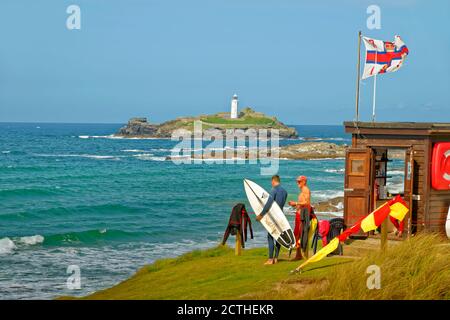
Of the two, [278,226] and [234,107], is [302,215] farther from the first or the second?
[234,107]

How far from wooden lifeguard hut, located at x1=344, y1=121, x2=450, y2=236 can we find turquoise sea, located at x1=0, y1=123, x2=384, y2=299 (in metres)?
7.70

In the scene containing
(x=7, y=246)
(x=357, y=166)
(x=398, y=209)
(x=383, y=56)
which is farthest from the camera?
(x=7, y=246)

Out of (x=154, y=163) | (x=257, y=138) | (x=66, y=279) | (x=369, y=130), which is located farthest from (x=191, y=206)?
(x=257, y=138)

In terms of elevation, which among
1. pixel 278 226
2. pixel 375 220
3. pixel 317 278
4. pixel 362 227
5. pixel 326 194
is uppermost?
pixel 375 220

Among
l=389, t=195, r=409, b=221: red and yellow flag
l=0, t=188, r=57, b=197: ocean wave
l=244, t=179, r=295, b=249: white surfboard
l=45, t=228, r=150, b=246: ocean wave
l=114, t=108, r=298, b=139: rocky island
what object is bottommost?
l=45, t=228, r=150, b=246: ocean wave

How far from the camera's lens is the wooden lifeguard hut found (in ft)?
52.6

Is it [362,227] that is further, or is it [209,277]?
[209,277]

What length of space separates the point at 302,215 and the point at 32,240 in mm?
16033

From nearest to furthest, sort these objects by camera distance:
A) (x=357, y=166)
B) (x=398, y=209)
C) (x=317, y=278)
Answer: (x=317, y=278) < (x=398, y=209) < (x=357, y=166)

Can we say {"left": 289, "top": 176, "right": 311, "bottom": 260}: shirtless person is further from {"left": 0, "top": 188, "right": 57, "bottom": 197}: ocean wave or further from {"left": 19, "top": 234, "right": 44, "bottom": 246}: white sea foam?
{"left": 0, "top": 188, "right": 57, "bottom": 197}: ocean wave

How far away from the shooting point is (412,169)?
16.0 metres

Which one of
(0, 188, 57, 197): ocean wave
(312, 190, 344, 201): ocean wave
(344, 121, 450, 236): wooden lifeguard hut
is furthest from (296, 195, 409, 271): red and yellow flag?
(0, 188, 57, 197): ocean wave

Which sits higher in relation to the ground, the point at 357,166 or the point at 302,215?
the point at 357,166

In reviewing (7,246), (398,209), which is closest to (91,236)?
(7,246)
